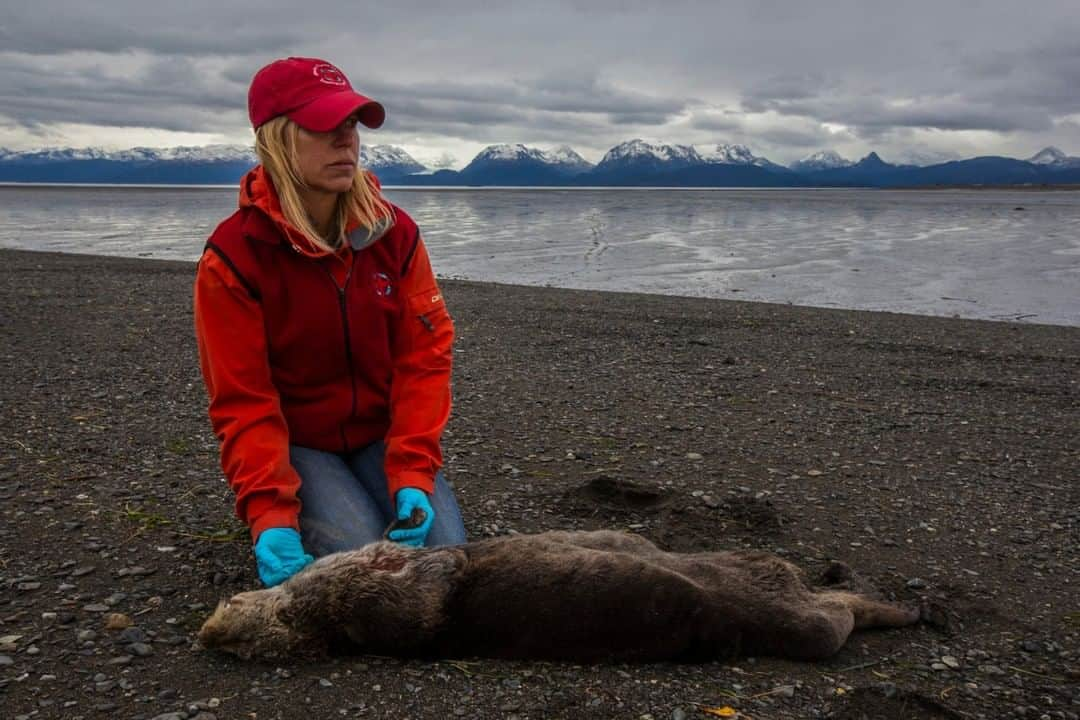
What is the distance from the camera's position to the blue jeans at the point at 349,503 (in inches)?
189

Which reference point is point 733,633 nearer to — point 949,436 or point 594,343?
point 949,436

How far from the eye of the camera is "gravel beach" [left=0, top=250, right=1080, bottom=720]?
4.14 metres

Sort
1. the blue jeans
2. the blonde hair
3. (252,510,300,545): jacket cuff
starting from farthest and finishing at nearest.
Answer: the blue jeans < the blonde hair < (252,510,300,545): jacket cuff

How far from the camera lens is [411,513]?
15.8 ft

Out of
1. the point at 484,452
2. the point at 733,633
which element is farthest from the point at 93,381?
the point at 733,633

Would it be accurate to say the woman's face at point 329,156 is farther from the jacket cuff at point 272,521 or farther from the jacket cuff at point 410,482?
the jacket cuff at point 272,521

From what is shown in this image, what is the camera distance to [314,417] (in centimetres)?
512

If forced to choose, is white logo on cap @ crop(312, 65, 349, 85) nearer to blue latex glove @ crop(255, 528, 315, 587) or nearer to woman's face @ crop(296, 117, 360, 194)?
woman's face @ crop(296, 117, 360, 194)

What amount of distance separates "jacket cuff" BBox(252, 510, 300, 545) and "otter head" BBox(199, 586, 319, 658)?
36cm

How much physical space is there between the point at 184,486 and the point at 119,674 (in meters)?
2.75

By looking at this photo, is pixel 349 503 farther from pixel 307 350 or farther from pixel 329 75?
pixel 329 75

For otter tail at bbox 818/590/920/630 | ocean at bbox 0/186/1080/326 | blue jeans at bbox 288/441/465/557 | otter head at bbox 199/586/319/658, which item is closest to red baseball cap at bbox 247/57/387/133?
blue jeans at bbox 288/441/465/557

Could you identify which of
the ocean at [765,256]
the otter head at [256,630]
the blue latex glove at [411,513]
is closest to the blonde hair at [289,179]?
the blue latex glove at [411,513]

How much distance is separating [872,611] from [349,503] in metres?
2.73
